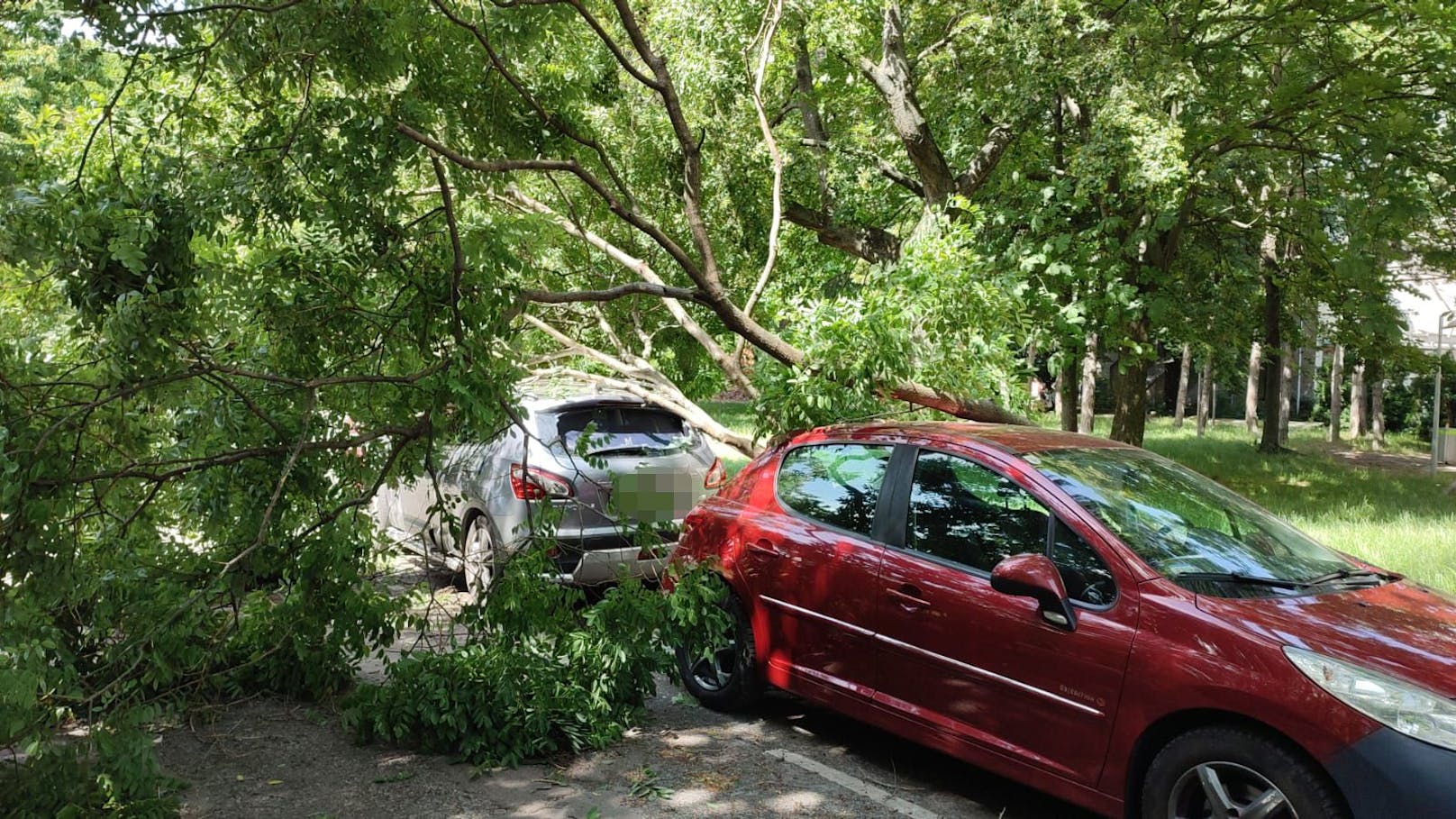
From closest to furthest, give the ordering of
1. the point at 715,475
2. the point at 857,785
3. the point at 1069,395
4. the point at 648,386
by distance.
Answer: the point at 857,785 < the point at 715,475 < the point at 648,386 < the point at 1069,395

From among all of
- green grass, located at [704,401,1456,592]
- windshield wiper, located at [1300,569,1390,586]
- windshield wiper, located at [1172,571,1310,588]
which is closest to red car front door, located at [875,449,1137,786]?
windshield wiper, located at [1172,571,1310,588]

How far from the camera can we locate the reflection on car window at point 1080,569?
393 centimetres

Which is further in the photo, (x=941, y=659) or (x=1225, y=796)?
(x=941, y=659)

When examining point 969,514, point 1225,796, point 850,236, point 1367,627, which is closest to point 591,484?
point 969,514

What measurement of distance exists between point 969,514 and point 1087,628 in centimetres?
82

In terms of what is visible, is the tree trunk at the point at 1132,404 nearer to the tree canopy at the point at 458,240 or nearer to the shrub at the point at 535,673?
the tree canopy at the point at 458,240

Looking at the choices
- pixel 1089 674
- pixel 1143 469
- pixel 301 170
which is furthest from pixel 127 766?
pixel 1143 469

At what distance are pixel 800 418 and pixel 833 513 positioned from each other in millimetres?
1188

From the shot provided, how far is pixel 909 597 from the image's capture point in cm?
450

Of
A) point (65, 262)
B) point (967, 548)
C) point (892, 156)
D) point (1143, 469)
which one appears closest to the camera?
point (65, 262)

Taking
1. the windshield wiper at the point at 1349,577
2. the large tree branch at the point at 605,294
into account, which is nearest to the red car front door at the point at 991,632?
the windshield wiper at the point at 1349,577

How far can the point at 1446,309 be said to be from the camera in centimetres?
1852

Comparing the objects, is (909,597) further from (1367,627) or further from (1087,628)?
(1367,627)

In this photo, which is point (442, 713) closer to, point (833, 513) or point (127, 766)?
point (127, 766)
